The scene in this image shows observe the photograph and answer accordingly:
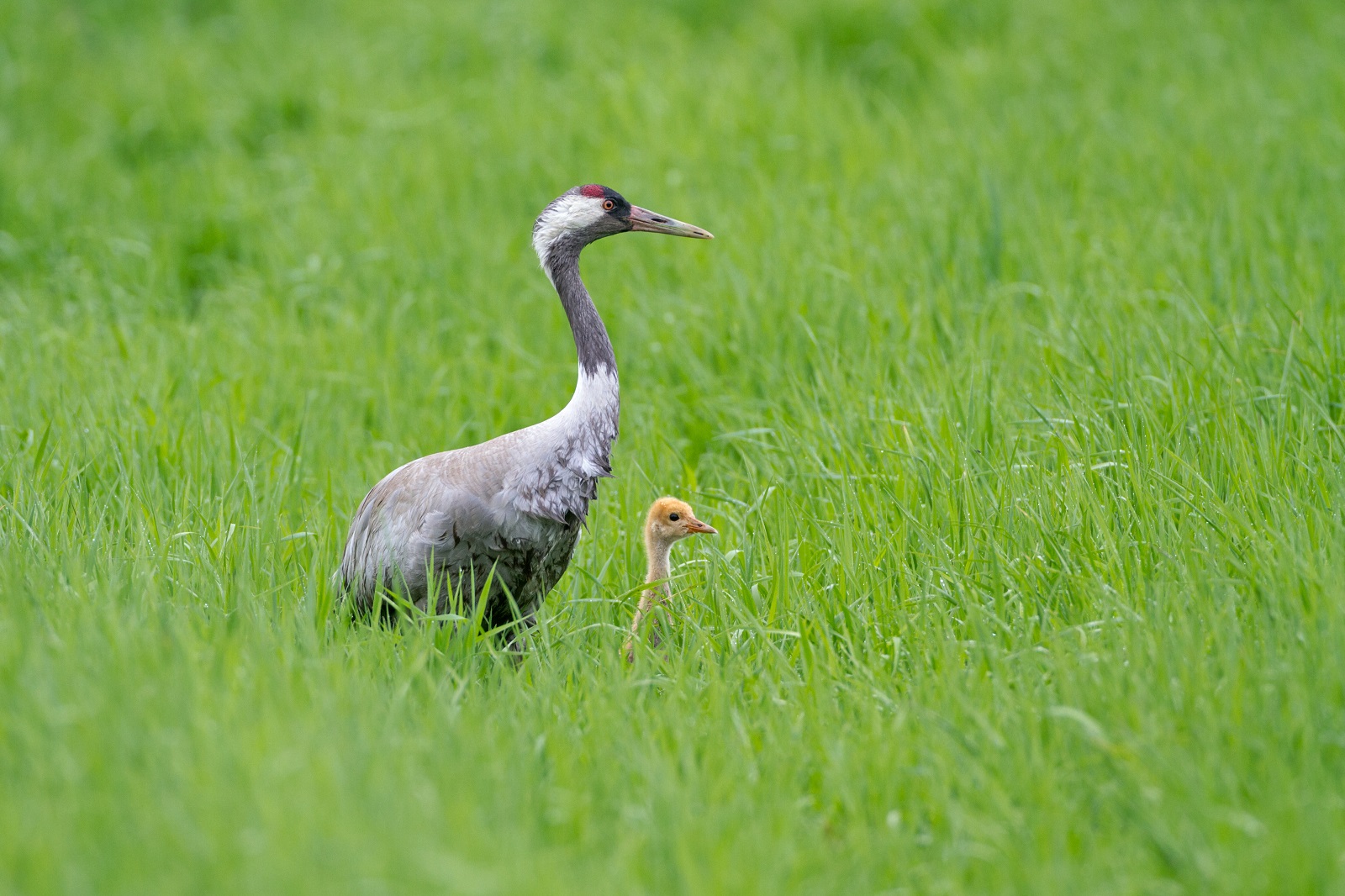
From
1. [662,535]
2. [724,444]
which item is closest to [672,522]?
[662,535]

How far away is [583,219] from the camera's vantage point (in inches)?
171

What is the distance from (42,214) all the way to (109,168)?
3.09ft

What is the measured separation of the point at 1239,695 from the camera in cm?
306

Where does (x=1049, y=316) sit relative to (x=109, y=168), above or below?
below

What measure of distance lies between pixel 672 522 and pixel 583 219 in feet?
3.60

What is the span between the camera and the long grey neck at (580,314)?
165 inches

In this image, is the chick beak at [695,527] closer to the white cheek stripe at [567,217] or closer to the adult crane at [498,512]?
the adult crane at [498,512]

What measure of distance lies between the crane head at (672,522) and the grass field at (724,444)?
0.53ft

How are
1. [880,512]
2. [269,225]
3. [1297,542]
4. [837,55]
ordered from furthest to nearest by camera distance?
[837,55] < [269,225] < [880,512] < [1297,542]

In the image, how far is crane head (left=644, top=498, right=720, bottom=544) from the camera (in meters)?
4.29

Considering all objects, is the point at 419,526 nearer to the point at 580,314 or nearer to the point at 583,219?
the point at 580,314

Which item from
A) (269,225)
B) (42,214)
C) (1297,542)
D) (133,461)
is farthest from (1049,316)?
(42,214)

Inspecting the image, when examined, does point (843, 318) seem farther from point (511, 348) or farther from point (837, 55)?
point (837, 55)

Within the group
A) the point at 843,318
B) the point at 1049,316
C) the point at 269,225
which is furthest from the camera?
the point at 269,225
